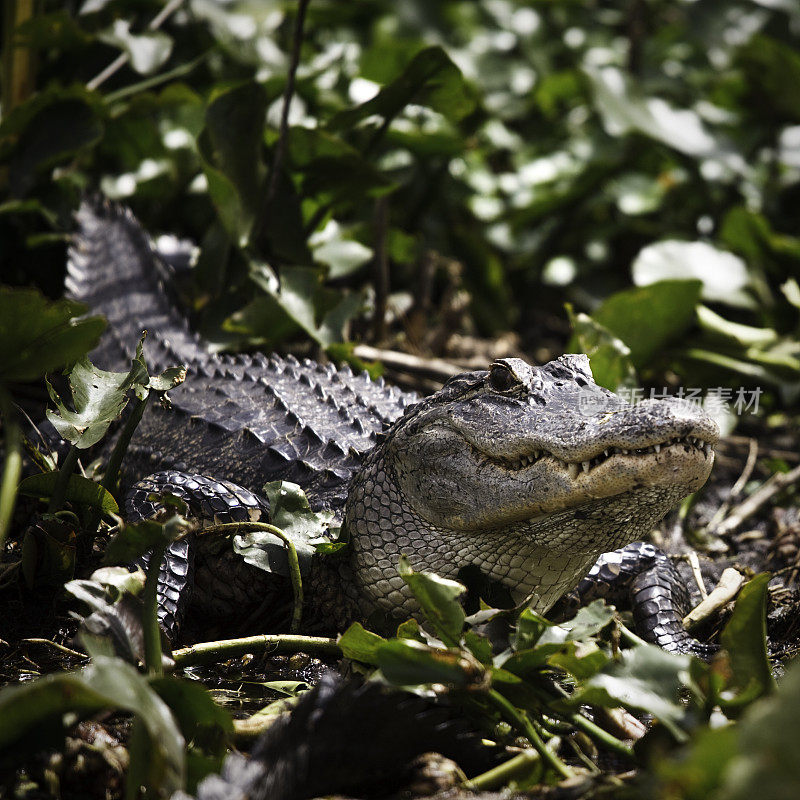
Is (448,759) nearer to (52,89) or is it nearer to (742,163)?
(52,89)

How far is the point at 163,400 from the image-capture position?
2.84 metres

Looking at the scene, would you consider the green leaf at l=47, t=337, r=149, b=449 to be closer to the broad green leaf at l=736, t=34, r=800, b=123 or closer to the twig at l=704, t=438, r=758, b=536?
the twig at l=704, t=438, r=758, b=536

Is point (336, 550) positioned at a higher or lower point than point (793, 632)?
higher

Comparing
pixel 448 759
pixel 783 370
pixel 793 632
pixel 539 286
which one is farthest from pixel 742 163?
pixel 448 759

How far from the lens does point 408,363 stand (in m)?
4.36

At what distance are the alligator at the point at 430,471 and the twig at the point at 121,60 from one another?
1.66 m

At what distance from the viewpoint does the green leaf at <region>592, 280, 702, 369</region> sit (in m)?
4.15

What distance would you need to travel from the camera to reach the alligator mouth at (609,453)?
217 cm

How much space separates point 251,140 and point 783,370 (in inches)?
106

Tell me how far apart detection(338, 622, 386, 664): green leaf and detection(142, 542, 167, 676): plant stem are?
385 mm

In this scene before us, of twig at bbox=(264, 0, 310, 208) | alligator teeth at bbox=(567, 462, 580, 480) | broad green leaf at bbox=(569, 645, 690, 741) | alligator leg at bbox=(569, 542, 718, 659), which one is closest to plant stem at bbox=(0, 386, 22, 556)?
broad green leaf at bbox=(569, 645, 690, 741)

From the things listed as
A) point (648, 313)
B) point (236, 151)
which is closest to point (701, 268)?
point (648, 313)

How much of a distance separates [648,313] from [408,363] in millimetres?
1119

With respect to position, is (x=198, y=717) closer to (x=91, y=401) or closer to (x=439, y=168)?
(x=91, y=401)
